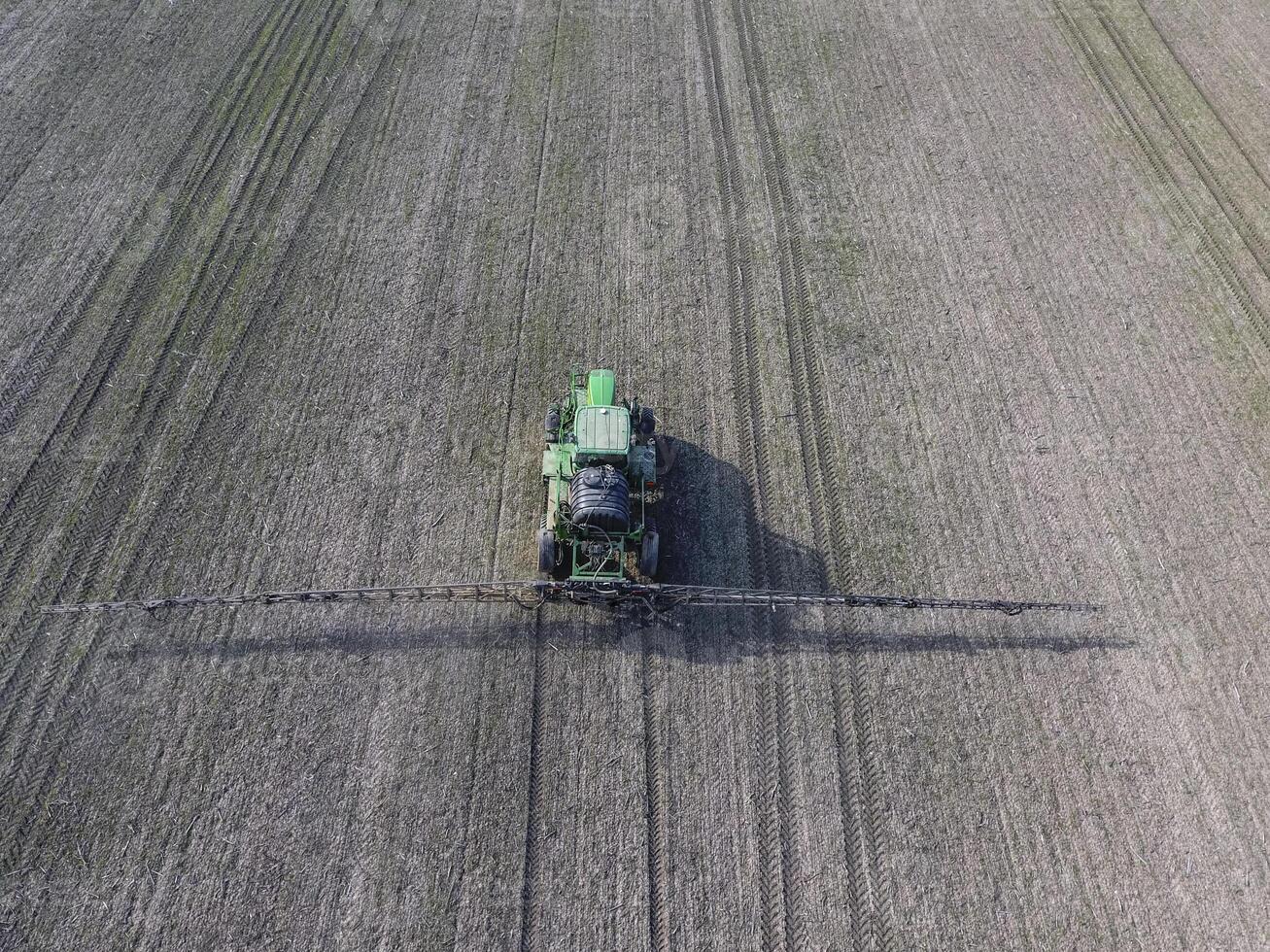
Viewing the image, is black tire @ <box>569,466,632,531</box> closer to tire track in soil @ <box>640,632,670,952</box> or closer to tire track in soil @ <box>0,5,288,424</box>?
tire track in soil @ <box>640,632,670,952</box>

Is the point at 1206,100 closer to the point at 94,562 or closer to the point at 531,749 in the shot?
the point at 531,749

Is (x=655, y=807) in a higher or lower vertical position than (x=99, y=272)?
lower

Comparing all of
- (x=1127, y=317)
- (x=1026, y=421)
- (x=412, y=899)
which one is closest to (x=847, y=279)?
(x=1026, y=421)

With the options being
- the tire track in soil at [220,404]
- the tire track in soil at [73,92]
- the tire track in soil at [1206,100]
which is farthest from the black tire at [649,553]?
the tire track in soil at [1206,100]

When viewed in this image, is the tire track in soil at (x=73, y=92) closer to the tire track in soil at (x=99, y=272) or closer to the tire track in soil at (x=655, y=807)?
the tire track in soil at (x=99, y=272)

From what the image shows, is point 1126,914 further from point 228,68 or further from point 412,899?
point 228,68

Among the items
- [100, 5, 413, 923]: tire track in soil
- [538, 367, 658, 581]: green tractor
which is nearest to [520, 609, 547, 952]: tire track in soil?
[538, 367, 658, 581]: green tractor

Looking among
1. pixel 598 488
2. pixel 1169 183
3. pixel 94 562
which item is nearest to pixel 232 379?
pixel 94 562
